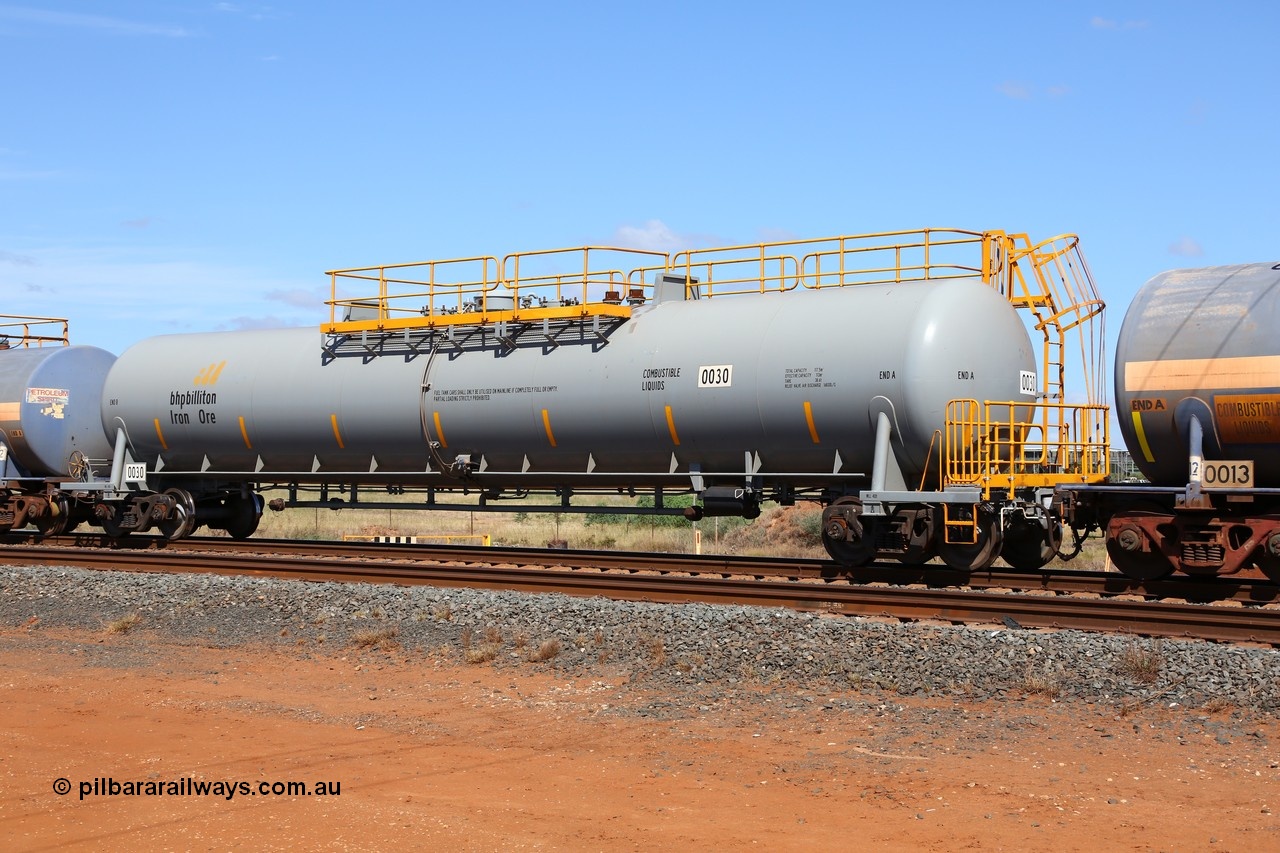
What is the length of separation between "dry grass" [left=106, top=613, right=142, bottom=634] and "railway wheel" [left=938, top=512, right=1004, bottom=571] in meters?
9.99

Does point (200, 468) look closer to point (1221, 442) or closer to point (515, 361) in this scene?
point (515, 361)

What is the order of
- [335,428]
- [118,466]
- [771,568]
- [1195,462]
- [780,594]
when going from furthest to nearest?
[118,466] → [335,428] → [771,568] → [780,594] → [1195,462]

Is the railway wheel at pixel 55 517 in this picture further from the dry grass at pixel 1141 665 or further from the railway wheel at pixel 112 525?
the dry grass at pixel 1141 665

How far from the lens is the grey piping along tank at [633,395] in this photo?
16266mm

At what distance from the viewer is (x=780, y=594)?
49.2ft

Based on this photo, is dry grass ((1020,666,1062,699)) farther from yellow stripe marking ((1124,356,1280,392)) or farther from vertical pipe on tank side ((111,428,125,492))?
vertical pipe on tank side ((111,428,125,492))

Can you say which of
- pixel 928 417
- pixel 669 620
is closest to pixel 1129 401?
pixel 928 417

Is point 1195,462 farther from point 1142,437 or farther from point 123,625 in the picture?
point 123,625

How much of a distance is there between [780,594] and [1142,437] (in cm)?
456

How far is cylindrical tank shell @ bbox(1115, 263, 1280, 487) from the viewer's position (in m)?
13.9

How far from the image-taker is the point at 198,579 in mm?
17547

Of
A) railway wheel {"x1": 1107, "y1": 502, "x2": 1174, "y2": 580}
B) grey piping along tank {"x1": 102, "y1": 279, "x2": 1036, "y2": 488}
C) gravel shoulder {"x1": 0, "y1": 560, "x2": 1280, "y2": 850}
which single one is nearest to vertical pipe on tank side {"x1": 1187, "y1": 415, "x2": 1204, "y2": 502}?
railway wheel {"x1": 1107, "y1": 502, "x2": 1174, "y2": 580}

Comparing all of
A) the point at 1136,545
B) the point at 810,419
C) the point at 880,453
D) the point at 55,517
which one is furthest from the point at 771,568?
the point at 55,517

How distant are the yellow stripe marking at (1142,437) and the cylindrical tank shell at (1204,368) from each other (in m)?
0.01
